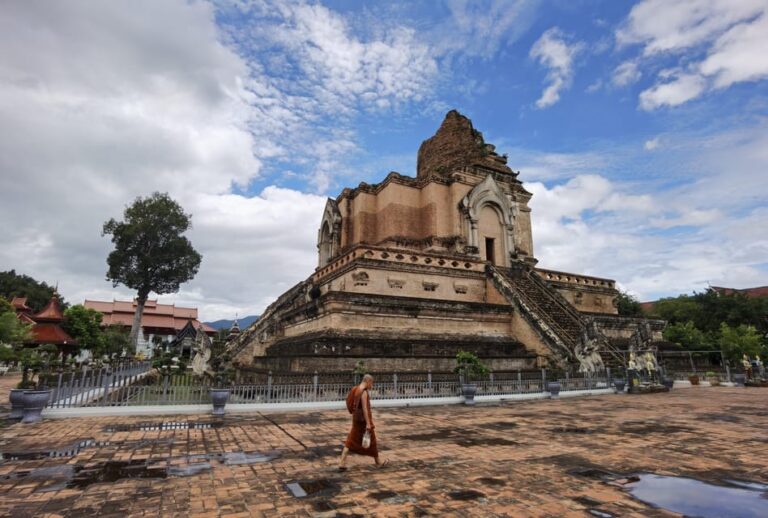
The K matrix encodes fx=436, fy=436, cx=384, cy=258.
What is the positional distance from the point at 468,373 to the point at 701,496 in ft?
31.1

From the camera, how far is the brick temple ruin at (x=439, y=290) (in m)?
16.7

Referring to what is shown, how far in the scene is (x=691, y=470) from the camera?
570cm

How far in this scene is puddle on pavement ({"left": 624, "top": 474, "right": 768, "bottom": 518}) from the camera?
14.0ft

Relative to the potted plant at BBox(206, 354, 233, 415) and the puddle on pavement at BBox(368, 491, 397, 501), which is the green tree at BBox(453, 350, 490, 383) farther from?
the puddle on pavement at BBox(368, 491, 397, 501)

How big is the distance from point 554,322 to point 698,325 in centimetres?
3195

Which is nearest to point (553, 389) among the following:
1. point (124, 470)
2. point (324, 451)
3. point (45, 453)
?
point (324, 451)

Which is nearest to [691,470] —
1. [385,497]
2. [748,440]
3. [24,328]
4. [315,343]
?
[748,440]

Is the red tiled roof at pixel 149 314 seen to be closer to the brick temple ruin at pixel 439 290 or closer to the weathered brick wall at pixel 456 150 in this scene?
the brick temple ruin at pixel 439 290

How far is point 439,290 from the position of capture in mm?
20891

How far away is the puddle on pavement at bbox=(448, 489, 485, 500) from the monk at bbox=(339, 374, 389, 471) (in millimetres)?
1370

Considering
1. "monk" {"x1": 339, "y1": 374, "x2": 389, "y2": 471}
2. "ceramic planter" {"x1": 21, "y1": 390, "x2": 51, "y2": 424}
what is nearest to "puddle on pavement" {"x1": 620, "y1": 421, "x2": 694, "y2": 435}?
"monk" {"x1": 339, "y1": 374, "x2": 389, "y2": 471}

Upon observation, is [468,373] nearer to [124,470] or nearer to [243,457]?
[243,457]

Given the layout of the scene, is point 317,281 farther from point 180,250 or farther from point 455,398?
point 180,250

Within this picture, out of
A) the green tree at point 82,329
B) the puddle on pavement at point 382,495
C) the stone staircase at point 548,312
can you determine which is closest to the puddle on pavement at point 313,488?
the puddle on pavement at point 382,495
